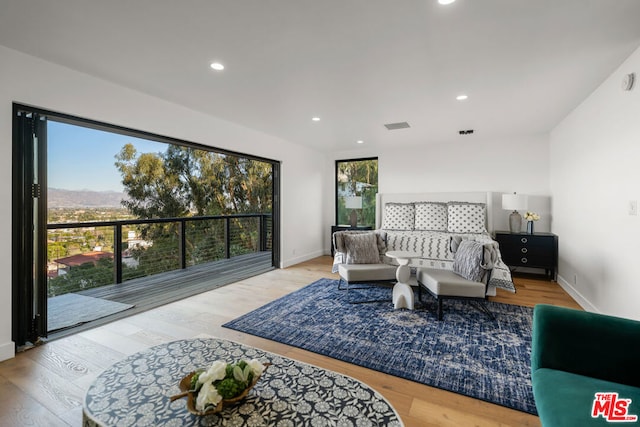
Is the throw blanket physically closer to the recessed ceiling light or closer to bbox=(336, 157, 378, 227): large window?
bbox=(336, 157, 378, 227): large window

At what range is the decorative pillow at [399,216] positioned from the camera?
5.61 metres

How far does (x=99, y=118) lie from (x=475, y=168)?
582 cm

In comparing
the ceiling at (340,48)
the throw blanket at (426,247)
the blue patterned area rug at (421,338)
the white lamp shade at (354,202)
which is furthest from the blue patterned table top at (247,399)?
the white lamp shade at (354,202)

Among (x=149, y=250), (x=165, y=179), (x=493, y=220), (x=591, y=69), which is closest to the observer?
(x=591, y=69)

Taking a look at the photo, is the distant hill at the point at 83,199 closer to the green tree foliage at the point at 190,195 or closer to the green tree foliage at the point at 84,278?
the green tree foliage at the point at 190,195

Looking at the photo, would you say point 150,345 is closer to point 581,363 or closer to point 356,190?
point 581,363

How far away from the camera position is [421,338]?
2.67 m

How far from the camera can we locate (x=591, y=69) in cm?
269

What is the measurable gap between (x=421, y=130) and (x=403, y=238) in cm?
182

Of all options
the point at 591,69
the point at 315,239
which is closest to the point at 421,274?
the point at 591,69

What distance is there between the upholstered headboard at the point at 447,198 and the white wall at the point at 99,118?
75.2 inches

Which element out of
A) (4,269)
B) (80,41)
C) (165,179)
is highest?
(80,41)

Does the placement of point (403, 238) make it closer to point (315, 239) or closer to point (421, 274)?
point (421, 274)

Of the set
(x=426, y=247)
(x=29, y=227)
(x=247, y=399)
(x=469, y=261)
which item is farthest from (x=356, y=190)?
(x=247, y=399)
